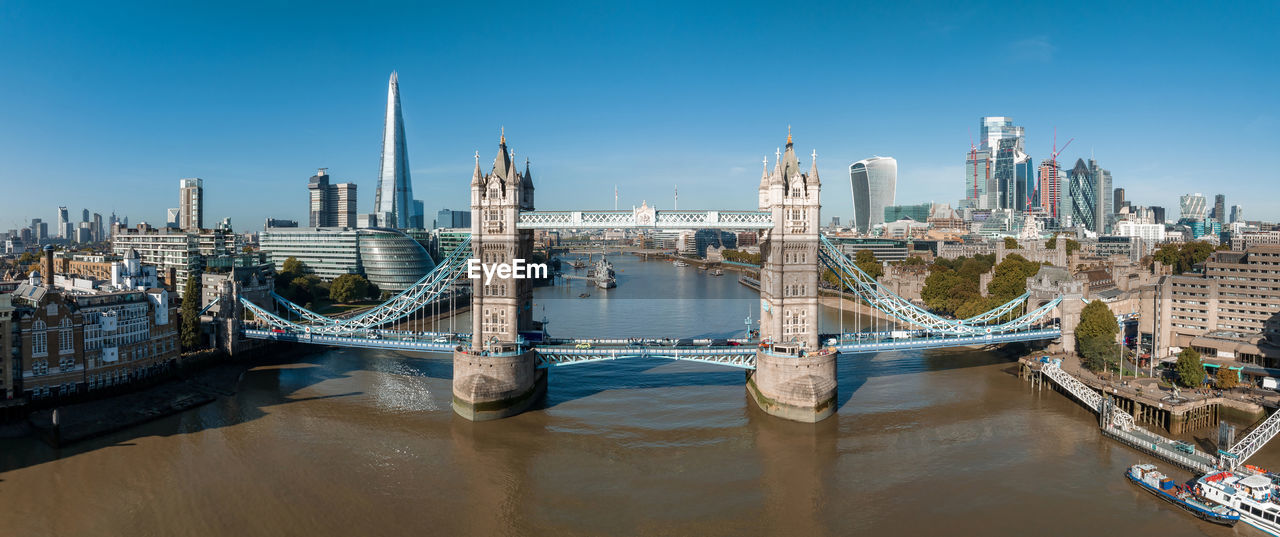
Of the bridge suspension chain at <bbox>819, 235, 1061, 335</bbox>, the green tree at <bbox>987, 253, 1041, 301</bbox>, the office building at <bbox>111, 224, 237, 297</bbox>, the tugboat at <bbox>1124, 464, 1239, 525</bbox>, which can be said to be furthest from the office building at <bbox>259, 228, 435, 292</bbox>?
the tugboat at <bbox>1124, 464, 1239, 525</bbox>

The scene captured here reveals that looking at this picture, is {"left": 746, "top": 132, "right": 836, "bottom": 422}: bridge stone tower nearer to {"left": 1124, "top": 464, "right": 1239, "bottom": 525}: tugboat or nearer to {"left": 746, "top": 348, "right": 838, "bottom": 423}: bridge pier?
{"left": 746, "top": 348, "right": 838, "bottom": 423}: bridge pier

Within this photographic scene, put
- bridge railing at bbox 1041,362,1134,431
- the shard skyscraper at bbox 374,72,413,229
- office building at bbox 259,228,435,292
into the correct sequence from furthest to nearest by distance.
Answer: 1. the shard skyscraper at bbox 374,72,413,229
2. office building at bbox 259,228,435,292
3. bridge railing at bbox 1041,362,1134,431

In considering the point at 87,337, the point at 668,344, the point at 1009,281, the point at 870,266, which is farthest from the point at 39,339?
the point at 870,266

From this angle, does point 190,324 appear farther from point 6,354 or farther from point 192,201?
point 192,201

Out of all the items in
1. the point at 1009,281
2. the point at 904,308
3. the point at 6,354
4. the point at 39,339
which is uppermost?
the point at 1009,281

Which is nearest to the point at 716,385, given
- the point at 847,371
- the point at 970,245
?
the point at 847,371

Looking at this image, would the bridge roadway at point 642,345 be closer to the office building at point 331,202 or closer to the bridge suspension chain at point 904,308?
the bridge suspension chain at point 904,308

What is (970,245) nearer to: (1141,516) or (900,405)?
(900,405)
